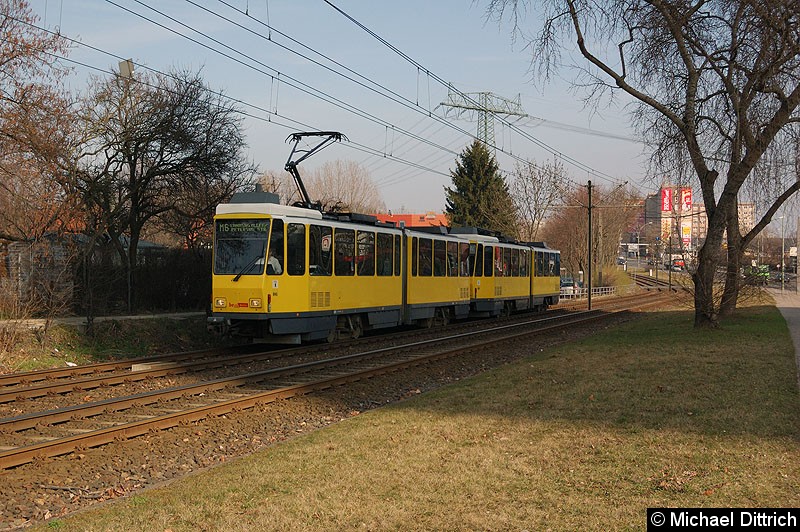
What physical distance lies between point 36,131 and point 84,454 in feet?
44.7

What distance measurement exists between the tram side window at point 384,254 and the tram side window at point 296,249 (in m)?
3.93

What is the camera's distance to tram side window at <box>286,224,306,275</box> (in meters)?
17.5

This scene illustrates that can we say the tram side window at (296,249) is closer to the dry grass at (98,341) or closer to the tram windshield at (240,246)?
the tram windshield at (240,246)

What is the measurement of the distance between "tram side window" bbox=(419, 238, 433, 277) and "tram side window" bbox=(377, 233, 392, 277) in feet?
7.61

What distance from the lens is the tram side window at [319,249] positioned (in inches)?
714

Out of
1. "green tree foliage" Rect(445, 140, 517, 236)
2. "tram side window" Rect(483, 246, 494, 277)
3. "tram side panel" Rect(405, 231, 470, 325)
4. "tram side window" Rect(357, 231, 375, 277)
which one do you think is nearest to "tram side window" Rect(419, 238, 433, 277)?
"tram side panel" Rect(405, 231, 470, 325)

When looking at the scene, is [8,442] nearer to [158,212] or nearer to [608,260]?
[158,212]

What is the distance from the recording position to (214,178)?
27469 mm

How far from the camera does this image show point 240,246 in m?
17.5

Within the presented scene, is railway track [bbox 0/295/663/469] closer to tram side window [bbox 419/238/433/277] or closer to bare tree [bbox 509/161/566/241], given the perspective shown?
tram side window [bbox 419/238/433/277]

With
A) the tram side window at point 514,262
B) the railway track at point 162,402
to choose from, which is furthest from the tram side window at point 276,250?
the tram side window at point 514,262

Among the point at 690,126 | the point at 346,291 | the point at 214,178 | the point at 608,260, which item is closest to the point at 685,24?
the point at 690,126

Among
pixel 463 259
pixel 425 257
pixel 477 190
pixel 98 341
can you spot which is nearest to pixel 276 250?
pixel 98 341

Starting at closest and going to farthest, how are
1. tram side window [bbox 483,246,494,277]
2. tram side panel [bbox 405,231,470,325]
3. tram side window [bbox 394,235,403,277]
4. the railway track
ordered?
the railway track, tram side window [bbox 394,235,403,277], tram side panel [bbox 405,231,470,325], tram side window [bbox 483,246,494,277]
